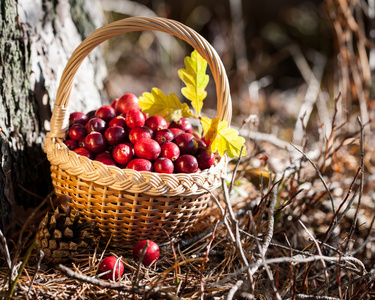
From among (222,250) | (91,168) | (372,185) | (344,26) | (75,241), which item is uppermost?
(344,26)

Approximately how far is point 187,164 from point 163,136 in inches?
6.5

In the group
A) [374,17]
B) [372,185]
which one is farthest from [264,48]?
[372,185]

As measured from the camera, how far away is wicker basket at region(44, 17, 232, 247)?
1129 millimetres

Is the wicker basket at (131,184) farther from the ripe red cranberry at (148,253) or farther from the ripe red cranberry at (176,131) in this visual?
the ripe red cranberry at (176,131)

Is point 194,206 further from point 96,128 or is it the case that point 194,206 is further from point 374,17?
point 374,17

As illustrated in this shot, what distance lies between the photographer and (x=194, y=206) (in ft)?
4.11

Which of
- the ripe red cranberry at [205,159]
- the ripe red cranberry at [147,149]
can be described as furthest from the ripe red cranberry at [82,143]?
the ripe red cranberry at [205,159]

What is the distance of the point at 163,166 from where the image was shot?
119 cm

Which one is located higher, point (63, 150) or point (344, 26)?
point (344, 26)

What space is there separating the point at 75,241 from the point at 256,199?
90 centimetres

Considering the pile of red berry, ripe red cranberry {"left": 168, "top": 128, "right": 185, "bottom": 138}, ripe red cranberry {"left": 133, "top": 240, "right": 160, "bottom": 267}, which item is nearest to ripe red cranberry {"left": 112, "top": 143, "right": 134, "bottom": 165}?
the pile of red berry

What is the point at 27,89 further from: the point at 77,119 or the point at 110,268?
the point at 110,268

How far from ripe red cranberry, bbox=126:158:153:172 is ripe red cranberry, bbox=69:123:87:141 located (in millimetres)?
282

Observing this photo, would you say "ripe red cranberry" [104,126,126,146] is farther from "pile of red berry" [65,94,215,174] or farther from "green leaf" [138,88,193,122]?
"green leaf" [138,88,193,122]
